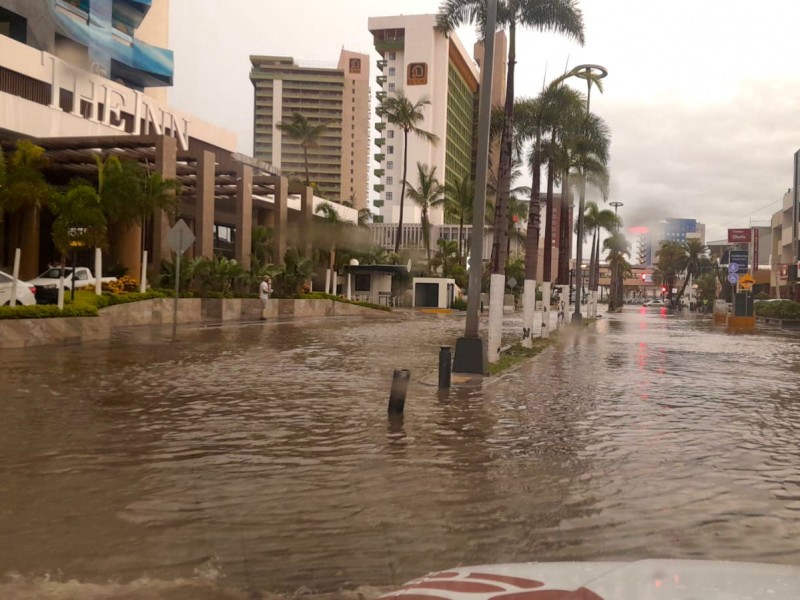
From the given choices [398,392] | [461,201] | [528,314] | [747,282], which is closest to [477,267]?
[398,392]

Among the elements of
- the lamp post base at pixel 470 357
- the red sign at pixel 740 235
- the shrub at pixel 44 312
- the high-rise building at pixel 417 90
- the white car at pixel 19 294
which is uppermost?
the high-rise building at pixel 417 90

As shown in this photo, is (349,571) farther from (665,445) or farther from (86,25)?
(86,25)

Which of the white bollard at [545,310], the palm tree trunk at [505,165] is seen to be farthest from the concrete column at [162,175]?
the palm tree trunk at [505,165]

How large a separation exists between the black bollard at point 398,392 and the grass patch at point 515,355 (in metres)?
5.80

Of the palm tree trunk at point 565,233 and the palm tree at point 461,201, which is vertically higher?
the palm tree at point 461,201

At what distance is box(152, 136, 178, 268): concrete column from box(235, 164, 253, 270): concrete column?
26.5ft

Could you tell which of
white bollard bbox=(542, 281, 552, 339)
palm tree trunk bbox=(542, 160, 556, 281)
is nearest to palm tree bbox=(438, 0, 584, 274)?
white bollard bbox=(542, 281, 552, 339)

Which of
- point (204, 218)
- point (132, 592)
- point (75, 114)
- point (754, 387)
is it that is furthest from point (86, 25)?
point (132, 592)

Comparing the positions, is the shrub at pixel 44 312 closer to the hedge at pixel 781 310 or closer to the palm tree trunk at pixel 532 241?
the palm tree trunk at pixel 532 241

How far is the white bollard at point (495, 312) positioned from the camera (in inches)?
698

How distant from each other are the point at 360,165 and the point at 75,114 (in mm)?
153962

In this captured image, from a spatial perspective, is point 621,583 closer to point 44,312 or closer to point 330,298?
point 44,312

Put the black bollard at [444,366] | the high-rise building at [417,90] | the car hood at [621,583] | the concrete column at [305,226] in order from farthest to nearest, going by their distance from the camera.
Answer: the high-rise building at [417,90]
the concrete column at [305,226]
the black bollard at [444,366]
the car hood at [621,583]

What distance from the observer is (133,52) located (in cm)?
6438
